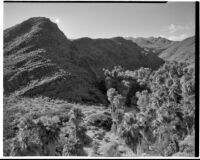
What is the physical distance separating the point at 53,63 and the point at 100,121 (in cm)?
1828

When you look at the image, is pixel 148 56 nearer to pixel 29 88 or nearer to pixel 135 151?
pixel 29 88

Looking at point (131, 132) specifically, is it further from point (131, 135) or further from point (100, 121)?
point (100, 121)

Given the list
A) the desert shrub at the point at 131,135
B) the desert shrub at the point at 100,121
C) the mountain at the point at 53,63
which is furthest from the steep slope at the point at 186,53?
the desert shrub at the point at 131,135

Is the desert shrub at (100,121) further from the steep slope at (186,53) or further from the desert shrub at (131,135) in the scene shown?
the steep slope at (186,53)

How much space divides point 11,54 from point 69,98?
15.3 metres

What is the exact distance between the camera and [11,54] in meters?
42.9

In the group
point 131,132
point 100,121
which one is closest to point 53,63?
point 100,121

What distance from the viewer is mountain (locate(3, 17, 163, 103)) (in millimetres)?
36469

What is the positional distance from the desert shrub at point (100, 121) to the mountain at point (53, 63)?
26.5 ft

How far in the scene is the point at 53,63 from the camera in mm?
42750

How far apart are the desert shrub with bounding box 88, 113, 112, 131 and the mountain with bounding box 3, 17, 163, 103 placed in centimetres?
809

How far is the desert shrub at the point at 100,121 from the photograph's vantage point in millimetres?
28394

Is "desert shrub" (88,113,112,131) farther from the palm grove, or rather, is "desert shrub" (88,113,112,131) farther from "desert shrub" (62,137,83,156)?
"desert shrub" (62,137,83,156)

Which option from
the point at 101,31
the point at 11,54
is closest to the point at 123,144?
the point at 101,31
